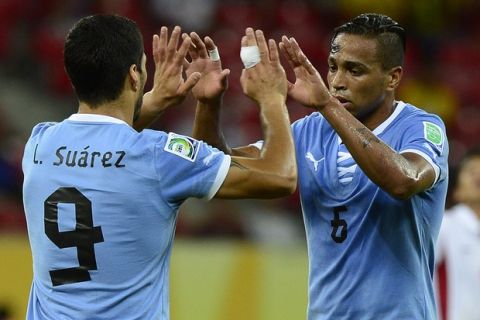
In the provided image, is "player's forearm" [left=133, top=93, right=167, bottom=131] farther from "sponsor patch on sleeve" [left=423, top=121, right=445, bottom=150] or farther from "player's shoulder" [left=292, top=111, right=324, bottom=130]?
"sponsor patch on sleeve" [left=423, top=121, right=445, bottom=150]

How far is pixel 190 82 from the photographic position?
4465mm

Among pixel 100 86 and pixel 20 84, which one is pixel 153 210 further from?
pixel 20 84

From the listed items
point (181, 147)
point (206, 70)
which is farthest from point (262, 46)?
point (181, 147)

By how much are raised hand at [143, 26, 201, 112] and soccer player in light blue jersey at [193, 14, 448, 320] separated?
0.46m

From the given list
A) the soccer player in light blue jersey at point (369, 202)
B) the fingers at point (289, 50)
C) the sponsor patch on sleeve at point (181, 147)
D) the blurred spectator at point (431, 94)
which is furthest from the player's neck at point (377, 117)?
the blurred spectator at point (431, 94)

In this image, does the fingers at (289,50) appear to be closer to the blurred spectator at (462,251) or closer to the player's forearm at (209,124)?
the player's forearm at (209,124)

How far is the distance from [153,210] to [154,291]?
0.99 feet

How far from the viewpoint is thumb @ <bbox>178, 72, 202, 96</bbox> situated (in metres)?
4.45

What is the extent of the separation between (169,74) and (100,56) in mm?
675

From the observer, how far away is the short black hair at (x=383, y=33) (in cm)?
464

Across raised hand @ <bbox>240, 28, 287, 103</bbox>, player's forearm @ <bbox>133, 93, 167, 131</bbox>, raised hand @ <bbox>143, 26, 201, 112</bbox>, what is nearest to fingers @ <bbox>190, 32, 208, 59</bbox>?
raised hand @ <bbox>143, 26, 201, 112</bbox>

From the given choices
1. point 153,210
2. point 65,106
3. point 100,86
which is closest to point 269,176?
point 153,210

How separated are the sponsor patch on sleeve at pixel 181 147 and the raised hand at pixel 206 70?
0.76m

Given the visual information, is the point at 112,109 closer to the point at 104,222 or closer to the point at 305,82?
the point at 104,222
